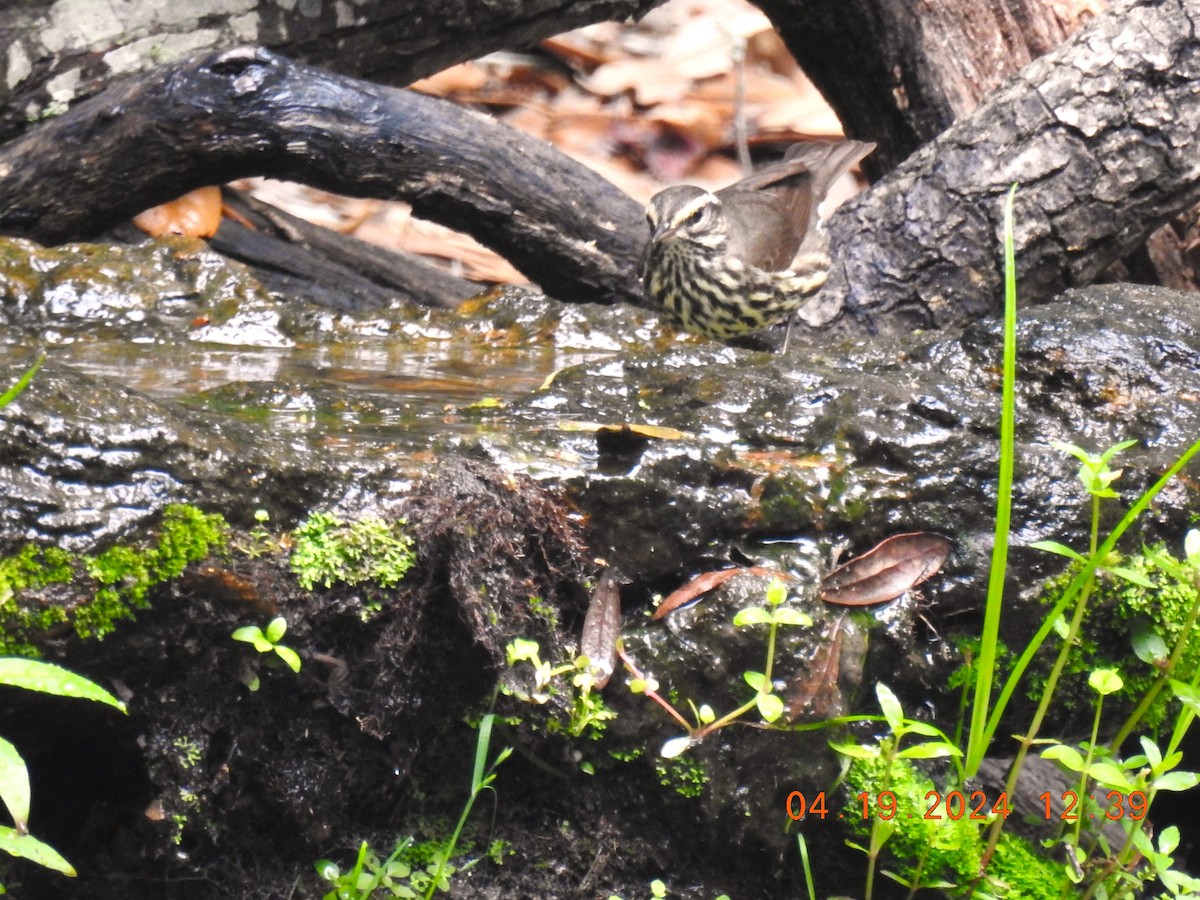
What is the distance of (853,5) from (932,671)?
12.8ft

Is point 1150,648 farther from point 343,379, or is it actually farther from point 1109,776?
point 343,379

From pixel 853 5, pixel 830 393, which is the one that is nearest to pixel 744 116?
pixel 853 5

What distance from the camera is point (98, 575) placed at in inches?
77.9

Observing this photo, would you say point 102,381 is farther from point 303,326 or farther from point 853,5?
point 853,5

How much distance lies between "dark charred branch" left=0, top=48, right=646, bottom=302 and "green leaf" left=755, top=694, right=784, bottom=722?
3069 mm

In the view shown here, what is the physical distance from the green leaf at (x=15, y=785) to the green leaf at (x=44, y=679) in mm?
89

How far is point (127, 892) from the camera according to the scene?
7.62 ft

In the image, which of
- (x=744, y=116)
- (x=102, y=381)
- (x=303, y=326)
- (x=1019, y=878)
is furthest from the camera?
(x=744, y=116)

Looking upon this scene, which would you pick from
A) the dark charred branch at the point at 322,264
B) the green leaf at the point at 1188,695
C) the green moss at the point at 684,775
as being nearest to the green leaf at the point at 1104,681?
the green leaf at the point at 1188,695

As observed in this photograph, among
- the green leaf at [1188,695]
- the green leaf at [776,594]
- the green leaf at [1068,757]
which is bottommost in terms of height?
the green leaf at [1068,757]

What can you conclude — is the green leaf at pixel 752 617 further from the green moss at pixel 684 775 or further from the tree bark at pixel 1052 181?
the tree bark at pixel 1052 181

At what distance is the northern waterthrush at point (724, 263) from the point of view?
4.63m

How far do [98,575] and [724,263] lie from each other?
3061mm

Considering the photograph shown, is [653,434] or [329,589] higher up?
[653,434]
